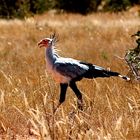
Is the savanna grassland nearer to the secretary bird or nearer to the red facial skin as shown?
the secretary bird

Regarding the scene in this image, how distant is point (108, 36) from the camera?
1551 cm

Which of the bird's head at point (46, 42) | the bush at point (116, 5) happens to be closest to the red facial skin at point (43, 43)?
the bird's head at point (46, 42)

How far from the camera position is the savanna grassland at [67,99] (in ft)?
12.8

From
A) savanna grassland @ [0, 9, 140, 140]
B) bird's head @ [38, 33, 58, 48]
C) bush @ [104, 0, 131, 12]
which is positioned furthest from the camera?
bush @ [104, 0, 131, 12]

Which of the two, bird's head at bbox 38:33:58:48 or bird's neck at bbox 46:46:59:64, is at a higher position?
bird's head at bbox 38:33:58:48

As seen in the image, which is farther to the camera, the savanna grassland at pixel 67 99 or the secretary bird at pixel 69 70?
the secretary bird at pixel 69 70

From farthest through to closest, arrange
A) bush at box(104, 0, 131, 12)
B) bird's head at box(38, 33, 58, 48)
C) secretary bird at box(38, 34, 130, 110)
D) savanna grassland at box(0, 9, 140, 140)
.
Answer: bush at box(104, 0, 131, 12) < bird's head at box(38, 33, 58, 48) < secretary bird at box(38, 34, 130, 110) < savanna grassland at box(0, 9, 140, 140)

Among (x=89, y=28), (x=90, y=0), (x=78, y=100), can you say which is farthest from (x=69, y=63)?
(x=90, y=0)

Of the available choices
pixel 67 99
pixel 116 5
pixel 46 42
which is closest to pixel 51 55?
pixel 46 42

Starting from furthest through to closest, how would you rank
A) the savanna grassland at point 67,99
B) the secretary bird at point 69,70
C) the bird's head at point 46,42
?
the bird's head at point 46,42 < the secretary bird at point 69,70 < the savanna grassland at point 67,99

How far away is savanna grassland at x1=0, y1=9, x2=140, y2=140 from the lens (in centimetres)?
390

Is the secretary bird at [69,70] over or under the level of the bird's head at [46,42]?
under

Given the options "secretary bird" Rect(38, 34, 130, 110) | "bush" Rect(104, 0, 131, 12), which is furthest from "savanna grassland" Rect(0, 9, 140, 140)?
"bush" Rect(104, 0, 131, 12)

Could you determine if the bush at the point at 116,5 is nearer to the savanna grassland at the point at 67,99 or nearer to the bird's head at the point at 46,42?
the savanna grassland at the point at 67,99
